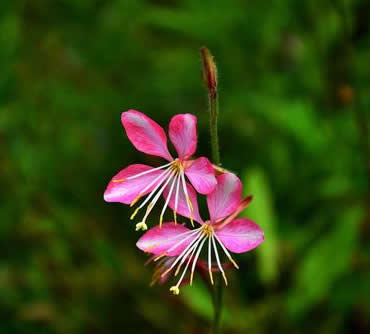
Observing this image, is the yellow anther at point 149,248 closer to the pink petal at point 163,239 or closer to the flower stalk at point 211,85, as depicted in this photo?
the pink petal at point 163,239

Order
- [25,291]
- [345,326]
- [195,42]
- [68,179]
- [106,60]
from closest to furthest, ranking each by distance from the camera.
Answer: [345,326] → [25,291] → [68,179] → [106,60] → [195,42]

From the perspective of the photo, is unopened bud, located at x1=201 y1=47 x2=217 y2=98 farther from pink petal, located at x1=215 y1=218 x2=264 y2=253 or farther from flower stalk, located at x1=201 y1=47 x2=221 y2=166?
pink petal, located at x1=215 y1=218 x2=264 y2=253

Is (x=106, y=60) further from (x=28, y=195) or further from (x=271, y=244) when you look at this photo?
(x=271, y=244)

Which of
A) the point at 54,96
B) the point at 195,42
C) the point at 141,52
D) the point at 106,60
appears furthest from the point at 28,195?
the point at 195,42

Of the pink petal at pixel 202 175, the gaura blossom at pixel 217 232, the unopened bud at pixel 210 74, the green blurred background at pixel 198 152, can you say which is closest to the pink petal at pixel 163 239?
the gaura blossom at pixel 217 232

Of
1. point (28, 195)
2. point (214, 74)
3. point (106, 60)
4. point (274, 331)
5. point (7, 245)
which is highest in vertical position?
point (106, 60)

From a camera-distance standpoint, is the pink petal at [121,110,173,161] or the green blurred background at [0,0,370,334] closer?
the pink petal at [121,110,173,161]

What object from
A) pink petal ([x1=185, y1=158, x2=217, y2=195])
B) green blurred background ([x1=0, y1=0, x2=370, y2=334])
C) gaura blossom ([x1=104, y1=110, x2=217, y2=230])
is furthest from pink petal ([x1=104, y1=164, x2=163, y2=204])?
green blurred background ([x1=0, y1=0, x2=370, y2=334])
